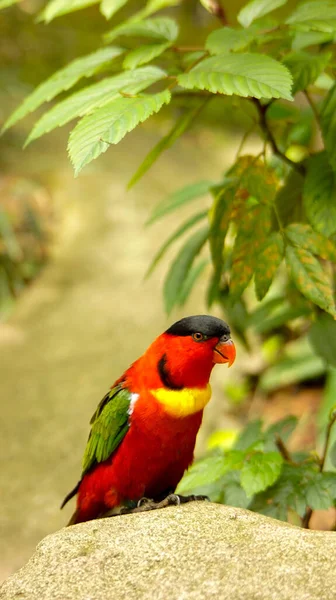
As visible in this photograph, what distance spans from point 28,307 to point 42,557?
4.45 metres

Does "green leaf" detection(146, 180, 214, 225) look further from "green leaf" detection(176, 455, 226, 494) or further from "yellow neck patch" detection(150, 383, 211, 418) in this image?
"green leaf" detection(176, 455, 226, 494)

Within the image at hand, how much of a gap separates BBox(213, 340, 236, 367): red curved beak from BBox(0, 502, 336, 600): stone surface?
0.44 metres

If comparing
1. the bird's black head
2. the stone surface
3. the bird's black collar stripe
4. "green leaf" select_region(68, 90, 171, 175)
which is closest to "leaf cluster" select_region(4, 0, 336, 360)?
"green leaf" select_region(68, 90, 171, 175)

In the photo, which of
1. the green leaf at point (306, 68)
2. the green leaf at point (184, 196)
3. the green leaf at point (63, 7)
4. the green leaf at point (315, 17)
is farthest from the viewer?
the green leaf at point (184, 196)

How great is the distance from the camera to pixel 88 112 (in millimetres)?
1654

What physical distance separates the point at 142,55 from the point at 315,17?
455 millimetres

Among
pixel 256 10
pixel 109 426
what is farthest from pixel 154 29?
pixel 109 426

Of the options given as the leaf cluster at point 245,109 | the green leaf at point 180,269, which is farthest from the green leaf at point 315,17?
the green leaf at point 180,269

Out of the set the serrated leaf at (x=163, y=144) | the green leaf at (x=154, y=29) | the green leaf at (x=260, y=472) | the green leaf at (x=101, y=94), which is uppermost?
the green leaf at (x=154, y=29)

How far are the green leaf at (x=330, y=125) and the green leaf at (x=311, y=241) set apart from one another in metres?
0.19

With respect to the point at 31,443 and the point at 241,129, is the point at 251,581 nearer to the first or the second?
the point at 31,443

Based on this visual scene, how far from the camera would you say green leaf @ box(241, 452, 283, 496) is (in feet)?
6.11

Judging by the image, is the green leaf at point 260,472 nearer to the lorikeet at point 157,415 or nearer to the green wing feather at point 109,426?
the lorikeet at point 157,415

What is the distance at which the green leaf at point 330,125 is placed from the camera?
1.94 m
